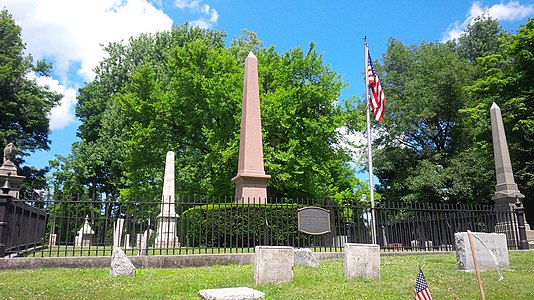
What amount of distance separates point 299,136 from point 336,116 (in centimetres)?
261

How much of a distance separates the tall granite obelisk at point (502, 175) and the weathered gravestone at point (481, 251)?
7612mm

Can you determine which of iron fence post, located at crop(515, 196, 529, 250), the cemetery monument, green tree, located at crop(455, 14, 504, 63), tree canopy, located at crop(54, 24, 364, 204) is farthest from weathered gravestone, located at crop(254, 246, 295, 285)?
green tree, located at crop(455, 14, 504, 63)

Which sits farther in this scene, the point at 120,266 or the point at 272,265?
the point at 120,266

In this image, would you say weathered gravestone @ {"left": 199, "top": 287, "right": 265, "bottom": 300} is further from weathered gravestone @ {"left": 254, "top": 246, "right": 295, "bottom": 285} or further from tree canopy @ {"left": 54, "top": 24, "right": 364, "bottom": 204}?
tree canopy @ {"left": 54, "top": 24, "right": 364, "bottom": 204}

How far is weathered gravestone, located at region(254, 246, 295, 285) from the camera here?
7.20m

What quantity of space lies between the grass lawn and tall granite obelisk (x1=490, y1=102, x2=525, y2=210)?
7467 millimetres

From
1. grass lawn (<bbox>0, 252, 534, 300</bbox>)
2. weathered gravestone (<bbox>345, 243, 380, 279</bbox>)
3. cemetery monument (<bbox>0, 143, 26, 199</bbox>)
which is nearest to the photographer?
grass lawn (<bbox>0, 252, 534, 300</bbox>)

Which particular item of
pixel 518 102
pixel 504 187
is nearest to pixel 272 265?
pixel 504 187

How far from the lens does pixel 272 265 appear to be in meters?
7.28

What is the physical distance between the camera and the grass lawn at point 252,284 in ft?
20.6

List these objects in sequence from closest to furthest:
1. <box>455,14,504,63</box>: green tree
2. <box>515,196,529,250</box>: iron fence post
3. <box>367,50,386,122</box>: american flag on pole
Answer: <box>515,196,529,250</box>: iron fence post → <box>367,50,386,122</box>: american flag on pole → <box>455,14,504,63</box>: green tree

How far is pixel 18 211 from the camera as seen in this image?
Result: 1012cm

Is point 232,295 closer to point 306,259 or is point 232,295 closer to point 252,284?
point 252,284

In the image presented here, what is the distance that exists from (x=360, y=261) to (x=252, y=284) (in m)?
2.13
